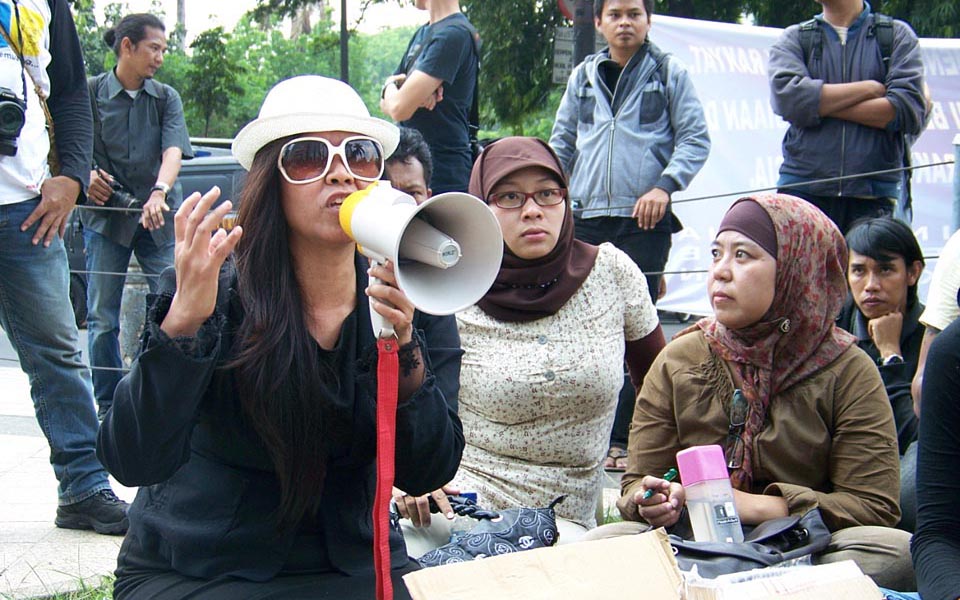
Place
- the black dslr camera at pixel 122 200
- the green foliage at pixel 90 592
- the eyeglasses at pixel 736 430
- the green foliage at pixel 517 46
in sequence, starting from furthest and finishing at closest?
1. the green foliage at pixel 517 46
2. the black dslr camera at pixel 122 200
3. the green foliage at pixel 90 592
4. the eyeglasses at pixel 736 430

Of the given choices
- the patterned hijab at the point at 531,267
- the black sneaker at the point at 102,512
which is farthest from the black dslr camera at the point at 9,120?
the patterned hijab at the point at 531,267

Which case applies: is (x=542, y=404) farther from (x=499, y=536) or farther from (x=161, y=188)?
(x=161, y=188)

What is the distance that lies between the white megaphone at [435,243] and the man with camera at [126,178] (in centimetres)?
407

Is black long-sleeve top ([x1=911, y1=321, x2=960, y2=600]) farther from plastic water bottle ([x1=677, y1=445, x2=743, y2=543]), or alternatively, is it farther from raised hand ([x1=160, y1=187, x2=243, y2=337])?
raised hand ([x1=160, y1=187, x2=243, y2=337])

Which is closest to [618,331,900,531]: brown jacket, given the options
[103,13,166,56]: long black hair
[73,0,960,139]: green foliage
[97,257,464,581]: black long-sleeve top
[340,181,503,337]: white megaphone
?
[97,257,464,581]: black long-sleeve top

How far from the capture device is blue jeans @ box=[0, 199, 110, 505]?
3.85 metres

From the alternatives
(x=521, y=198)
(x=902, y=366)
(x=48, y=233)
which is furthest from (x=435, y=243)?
(x=902, y=366)

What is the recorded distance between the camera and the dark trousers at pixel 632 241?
5.12 m

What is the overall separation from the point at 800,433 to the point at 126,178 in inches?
176

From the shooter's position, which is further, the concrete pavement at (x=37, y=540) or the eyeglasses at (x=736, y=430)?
the concrete pavement at (x=37, y=540)

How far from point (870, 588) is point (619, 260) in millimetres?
1929

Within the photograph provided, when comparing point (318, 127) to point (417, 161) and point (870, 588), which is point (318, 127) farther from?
point (417, 161)

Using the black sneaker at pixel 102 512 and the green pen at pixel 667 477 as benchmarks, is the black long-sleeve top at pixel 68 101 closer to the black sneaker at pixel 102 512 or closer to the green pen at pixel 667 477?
the black sneaker at pixel 102 512

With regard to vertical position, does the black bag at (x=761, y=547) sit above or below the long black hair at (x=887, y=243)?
below
